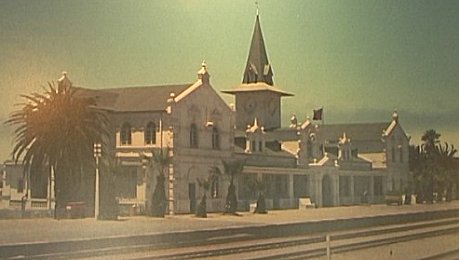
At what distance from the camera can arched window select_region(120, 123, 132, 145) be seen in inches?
123

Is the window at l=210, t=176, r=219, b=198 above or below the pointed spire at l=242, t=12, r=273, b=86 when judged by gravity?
below

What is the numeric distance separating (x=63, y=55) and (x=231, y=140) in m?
0.97

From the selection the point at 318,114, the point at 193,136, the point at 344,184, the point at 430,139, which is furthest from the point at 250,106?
the point at 430,139

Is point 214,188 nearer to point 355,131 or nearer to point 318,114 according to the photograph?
point 318,114

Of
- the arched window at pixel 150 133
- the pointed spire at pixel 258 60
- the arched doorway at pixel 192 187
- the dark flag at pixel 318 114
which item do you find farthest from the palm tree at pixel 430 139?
the arched window at pixel 150 133

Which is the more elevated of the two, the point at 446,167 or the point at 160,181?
the point at 446,167

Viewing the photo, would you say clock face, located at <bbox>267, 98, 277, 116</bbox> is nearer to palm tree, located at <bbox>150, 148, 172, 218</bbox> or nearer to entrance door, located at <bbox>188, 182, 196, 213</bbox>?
entrance door, located at <bbox>188, 182, 196, 213</bbox>

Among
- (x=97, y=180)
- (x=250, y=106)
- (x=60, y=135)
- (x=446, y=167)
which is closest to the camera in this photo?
(x=60, y=135)

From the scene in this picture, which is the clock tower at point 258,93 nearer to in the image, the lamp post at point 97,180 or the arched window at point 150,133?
the arched window at point 150,133

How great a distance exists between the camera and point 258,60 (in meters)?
3.88

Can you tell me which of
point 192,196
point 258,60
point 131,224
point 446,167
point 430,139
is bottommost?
point 131,224

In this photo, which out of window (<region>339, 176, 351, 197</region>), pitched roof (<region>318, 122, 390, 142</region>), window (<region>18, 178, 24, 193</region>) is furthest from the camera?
window (<region>339, 176, 351, 197</region>)

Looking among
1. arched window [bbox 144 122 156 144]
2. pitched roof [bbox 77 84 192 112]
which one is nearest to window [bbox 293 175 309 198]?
pitched roof [bbox 77 84 192 112]

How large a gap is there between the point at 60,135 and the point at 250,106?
1094 mm
